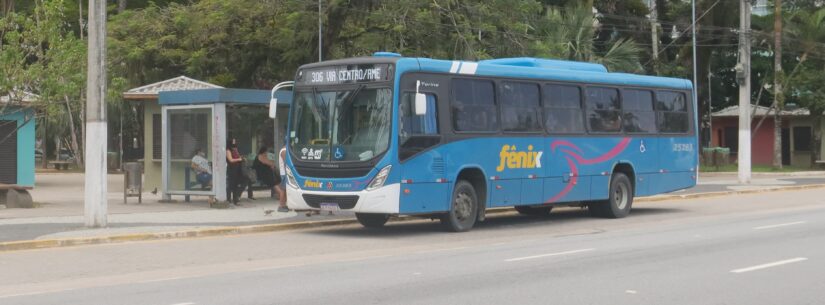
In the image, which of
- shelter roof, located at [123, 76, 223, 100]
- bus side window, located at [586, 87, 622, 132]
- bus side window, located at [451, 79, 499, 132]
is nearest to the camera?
bus side window, located at [451, 79, 499, 132]

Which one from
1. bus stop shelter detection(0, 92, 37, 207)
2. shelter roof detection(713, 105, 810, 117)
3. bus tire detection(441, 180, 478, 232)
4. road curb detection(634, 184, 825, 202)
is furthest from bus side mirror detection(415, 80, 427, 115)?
shelter roof detection(713, 105, 810, 117)

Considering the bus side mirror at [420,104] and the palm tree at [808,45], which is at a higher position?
the palm tree at [808,45]

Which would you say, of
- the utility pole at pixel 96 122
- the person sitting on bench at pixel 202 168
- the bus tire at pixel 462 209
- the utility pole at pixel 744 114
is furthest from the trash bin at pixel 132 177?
the utility pole at pixel 744 114

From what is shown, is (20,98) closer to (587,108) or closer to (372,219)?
(372,219)

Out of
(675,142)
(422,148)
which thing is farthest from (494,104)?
(675,142)

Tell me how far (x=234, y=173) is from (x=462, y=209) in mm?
6995

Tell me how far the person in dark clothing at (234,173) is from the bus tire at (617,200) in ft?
26.3

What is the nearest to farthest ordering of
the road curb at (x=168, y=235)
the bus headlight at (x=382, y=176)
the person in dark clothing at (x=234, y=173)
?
the road curb at (x=168, y=235)
the bus headlight at (x=382, y=176)
the person in dark clothing at (x=234, y=173)

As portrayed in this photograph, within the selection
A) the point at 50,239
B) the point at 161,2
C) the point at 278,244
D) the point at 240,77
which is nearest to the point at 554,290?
the point at 278,244

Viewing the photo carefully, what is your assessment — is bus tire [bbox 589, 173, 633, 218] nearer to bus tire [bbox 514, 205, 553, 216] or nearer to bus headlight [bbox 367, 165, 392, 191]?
bus tire [bbox 514, 205, 553, 216]

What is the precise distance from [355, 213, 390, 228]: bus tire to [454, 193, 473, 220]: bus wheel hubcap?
150 centimetres

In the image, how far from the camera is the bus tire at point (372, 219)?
19141 millimetres

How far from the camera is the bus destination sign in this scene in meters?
17.4

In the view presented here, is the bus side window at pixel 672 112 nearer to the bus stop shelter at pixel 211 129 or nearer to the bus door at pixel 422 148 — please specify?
the bus door at pixel 422 148
